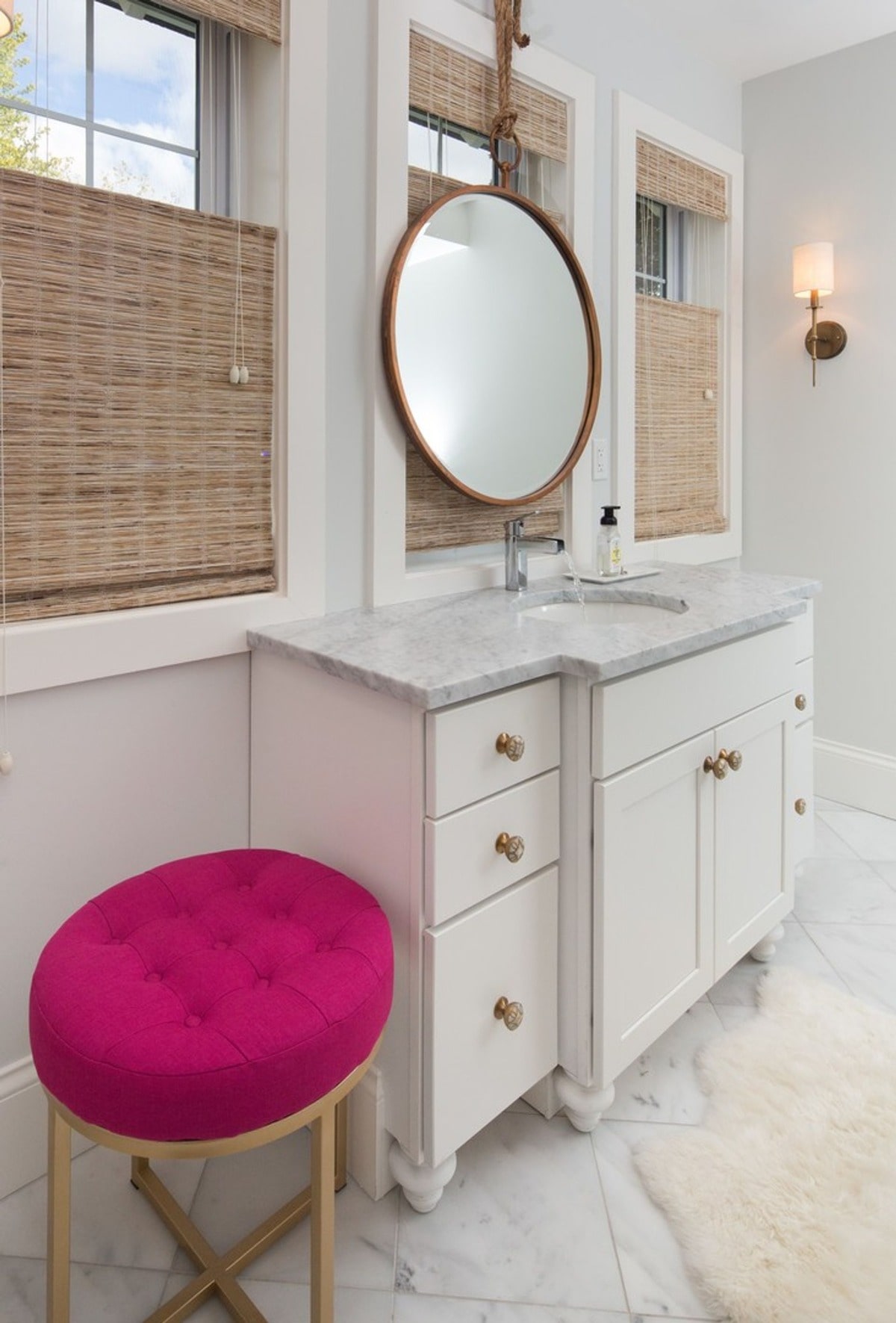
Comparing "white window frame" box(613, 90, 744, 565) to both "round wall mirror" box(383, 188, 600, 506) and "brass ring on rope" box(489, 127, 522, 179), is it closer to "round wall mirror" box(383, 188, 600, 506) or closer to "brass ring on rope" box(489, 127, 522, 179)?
"round wall mirror" box(383, 188, 600, 506)

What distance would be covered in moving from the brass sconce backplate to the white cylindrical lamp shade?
0.36 feet

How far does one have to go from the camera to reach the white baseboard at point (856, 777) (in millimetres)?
2812

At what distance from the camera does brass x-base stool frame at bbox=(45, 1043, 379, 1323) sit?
958mm

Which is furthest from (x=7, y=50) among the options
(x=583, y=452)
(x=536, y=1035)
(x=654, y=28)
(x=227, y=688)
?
(x=654, y=28)

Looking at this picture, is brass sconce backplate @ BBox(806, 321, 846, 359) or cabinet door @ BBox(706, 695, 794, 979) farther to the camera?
brass sconce backplate @ BBox(806, 321, 846, 359)

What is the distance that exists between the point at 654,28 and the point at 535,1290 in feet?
9.33

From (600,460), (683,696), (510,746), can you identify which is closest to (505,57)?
(600,460)

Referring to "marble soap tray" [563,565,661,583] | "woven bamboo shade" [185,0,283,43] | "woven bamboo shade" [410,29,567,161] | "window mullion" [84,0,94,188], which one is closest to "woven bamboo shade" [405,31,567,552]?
"woven bamboo shade" [410,29,567,161]

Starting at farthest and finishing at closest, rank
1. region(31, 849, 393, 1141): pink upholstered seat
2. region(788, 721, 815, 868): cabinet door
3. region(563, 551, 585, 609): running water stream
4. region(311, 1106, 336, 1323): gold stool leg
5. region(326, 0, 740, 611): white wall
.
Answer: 1. region(788, 721, 815, 868): cabinet door
2. region(563, 551, 585, 609): running water stream
3. region(326, 0, 740, 611): white wall
4. region(311, 1106, 336, 1323): gold stool leg
5. region(31, 849, 393, 1141): pink upholstered seat

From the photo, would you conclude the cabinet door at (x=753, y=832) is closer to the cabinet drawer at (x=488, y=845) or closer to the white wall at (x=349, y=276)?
the cabinet drawer at (x=488, y=845)

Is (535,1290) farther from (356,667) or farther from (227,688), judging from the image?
(227,688)

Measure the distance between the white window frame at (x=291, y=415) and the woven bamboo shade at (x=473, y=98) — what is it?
0.90 ft

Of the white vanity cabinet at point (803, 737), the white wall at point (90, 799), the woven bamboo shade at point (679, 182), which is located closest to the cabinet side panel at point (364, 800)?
the white wall at point (90, 799)

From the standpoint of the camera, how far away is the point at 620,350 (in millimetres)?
2348
